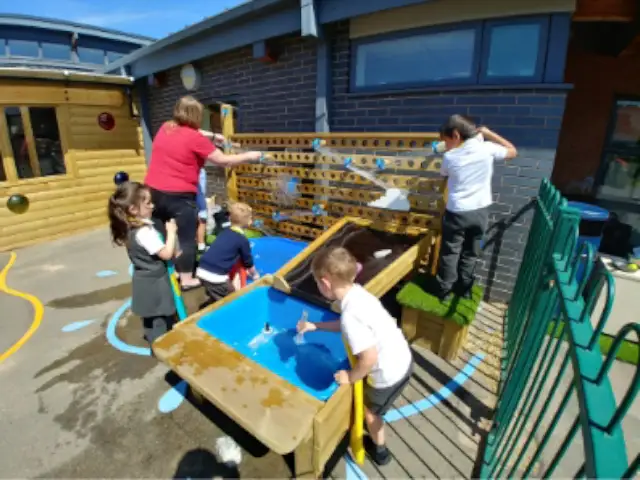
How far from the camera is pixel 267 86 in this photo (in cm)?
563

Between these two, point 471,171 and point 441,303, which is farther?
point 441,303

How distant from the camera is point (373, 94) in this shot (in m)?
4.41

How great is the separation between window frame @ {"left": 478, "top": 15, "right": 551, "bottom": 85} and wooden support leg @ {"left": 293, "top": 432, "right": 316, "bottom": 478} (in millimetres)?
3862

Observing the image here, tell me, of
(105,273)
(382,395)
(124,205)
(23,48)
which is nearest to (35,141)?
(105,273)

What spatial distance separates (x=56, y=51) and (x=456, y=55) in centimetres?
1676

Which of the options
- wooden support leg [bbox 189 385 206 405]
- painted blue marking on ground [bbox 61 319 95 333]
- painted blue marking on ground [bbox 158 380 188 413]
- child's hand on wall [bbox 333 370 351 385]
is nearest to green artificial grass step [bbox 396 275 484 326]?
child's hand on wall [bbox 333 370 351 385]

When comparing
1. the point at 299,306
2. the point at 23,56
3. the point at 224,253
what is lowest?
the point at 299,306

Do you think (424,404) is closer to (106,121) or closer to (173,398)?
(173,398)

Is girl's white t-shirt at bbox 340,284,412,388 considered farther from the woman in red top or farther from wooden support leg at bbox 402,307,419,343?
the woman in red top

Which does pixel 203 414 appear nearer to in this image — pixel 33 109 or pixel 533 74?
pixel 533 74

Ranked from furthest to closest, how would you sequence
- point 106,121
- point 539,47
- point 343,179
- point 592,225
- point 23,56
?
point 23,56
point 106,121
point 343,179
point 592,225
point 539,47

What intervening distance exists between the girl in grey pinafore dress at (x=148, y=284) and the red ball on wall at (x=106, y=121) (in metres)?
6.61

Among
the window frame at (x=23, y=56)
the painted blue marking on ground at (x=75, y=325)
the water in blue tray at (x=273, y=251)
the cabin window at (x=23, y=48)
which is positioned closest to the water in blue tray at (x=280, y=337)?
the water in blue tray at (x=273, y=251)

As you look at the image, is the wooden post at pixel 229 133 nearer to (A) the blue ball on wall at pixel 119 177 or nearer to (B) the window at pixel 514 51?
(B) the window at pixel 514 51
